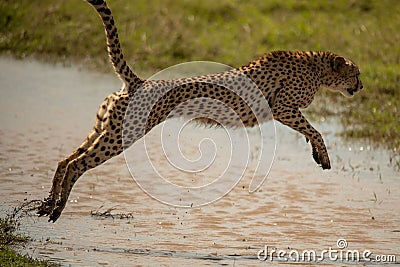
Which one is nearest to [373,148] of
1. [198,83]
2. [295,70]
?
[295,70]

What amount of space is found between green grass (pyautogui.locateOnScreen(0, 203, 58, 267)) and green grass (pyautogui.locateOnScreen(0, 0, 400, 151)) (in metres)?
5.57

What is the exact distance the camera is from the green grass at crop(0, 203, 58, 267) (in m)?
6.84

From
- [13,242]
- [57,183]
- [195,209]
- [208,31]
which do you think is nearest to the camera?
[13,242]

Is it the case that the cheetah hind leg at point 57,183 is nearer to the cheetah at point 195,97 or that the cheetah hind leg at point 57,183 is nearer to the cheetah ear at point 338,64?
the cheetah at point 195,97

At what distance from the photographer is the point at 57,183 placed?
8.17 meters

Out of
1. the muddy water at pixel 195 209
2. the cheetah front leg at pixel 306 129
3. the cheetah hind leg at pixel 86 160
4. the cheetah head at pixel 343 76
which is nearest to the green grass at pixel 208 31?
the muddy water at pixel 195 209

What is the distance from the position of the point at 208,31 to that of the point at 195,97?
22.2 feet
